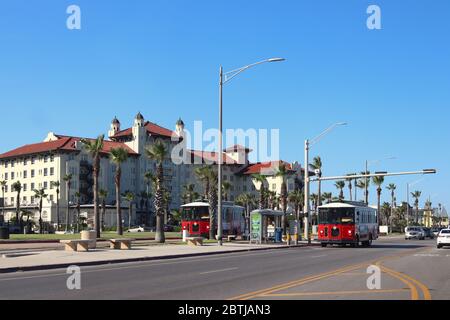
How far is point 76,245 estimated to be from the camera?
109 ft

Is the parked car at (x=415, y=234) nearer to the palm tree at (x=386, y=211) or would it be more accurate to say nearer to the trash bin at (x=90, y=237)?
the trash bin at (x=90, y=237)

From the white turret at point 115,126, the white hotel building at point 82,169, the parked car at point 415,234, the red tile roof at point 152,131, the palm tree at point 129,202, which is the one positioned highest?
the white turret at point 115,126

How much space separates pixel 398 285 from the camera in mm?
16344

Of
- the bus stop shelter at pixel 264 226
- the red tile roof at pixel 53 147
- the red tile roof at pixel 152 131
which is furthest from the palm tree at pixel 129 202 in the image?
the bus stop shelter at pixel 264 226

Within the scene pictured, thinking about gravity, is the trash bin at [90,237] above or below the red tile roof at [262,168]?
below

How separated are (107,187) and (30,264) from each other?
112 meters

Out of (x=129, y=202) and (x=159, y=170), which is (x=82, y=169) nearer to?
(x=129, y=202)

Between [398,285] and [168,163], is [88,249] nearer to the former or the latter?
[398,285]

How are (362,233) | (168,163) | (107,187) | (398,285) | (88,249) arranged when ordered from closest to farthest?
1. (398,285)
2. (88,249)
3. (362,233)
4. (107,187)
5. (168,163)

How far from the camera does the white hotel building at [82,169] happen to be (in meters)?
126

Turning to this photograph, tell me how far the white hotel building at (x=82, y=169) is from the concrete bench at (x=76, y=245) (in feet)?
260

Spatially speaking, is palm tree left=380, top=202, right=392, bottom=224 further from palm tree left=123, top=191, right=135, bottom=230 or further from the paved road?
the paved road
